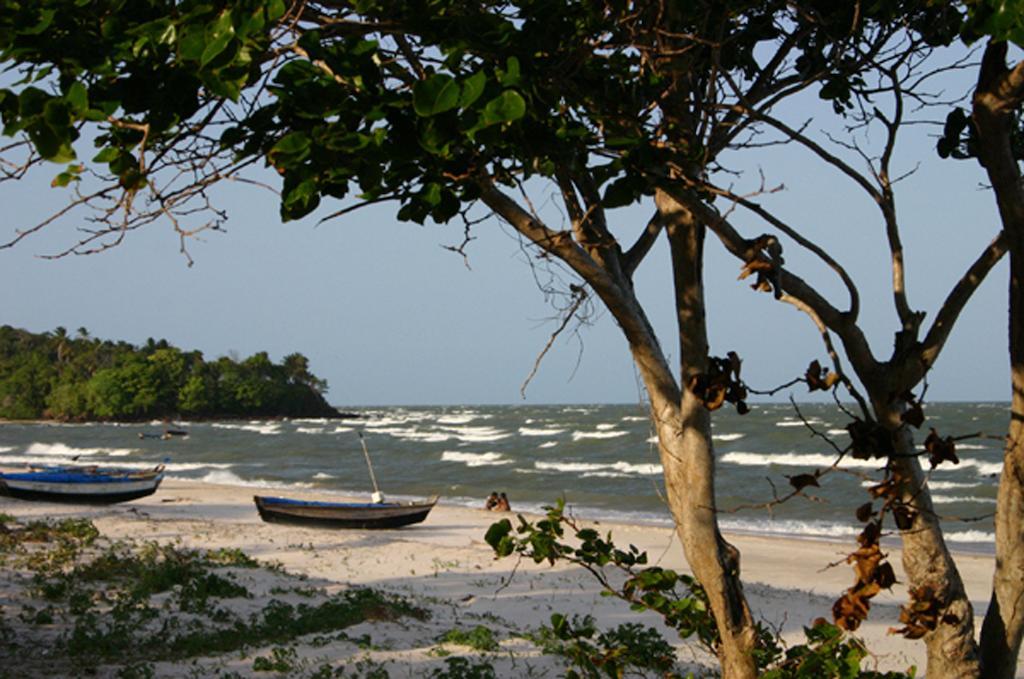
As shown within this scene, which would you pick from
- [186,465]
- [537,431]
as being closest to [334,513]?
[186,465]

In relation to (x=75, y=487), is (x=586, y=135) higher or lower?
higher

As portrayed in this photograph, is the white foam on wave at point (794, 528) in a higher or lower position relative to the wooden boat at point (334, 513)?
lower

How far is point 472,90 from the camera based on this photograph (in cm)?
175

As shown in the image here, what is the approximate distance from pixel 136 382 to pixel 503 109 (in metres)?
108

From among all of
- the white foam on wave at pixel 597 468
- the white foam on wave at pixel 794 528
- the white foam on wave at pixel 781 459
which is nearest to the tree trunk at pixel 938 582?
the white foam on wave at pixel 794 528

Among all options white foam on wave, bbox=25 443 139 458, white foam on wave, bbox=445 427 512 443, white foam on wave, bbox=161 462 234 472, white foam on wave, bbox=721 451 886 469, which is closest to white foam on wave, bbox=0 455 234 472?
white foam on wave, bbox=161 462 234 472

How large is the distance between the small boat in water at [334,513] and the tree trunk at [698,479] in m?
17.3

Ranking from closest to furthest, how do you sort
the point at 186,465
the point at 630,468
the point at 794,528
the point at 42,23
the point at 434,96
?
the point at 434,96, the point at 42,23, the point at 794,528, the point at 630,468, the point at 186,465

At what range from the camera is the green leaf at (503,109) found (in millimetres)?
1790

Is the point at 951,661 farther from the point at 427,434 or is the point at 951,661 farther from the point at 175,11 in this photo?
the point at 427,434

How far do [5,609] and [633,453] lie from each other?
39289 mm

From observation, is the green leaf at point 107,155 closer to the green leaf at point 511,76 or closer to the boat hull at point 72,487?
the green leaf at point 511,76

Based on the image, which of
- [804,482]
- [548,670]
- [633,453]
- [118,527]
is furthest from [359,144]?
[633,453]

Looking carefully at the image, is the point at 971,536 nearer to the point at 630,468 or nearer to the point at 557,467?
the point at 630,468
